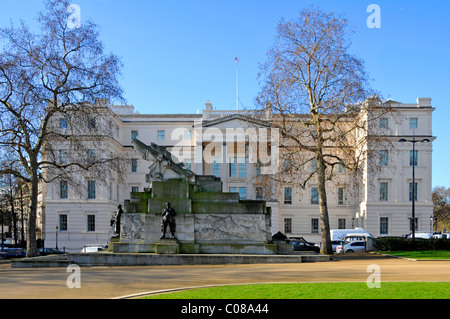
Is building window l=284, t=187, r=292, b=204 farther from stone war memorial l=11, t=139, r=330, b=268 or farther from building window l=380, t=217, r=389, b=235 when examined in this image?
stone war memorial l=11, t=139, r=330, b=268

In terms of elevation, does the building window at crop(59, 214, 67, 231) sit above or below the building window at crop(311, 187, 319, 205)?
below

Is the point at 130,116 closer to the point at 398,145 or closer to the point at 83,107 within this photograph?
the point at 398,145

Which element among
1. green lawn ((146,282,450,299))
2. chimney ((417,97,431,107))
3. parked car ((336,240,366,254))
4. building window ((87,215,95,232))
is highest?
chimney ((417,97,431,107))

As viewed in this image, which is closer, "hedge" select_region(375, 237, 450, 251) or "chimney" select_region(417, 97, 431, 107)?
"hedge" select_region(375, 237, 450, 251)

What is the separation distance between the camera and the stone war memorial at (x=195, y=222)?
21.7 m

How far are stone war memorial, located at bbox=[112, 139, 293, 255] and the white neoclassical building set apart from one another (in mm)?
36343

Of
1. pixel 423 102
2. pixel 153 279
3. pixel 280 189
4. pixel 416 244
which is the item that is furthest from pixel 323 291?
pixel 423 102

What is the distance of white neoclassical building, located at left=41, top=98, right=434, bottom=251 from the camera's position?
203 feet

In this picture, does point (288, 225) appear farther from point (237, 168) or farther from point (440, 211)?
point (440, 211)

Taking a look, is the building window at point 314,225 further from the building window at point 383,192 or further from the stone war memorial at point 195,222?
the stone war memorial at point 195,222

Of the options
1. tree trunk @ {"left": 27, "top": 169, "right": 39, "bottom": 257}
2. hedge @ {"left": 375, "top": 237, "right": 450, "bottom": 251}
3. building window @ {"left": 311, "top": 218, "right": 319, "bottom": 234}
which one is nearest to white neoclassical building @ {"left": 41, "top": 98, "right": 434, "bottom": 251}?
building window @ {"left": 311, "top": 218, "right": 319, "bottom": 234}

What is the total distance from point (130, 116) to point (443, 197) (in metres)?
67.0

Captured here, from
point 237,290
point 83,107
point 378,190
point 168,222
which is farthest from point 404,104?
point 237,290

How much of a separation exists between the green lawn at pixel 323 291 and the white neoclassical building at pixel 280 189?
4613cm
